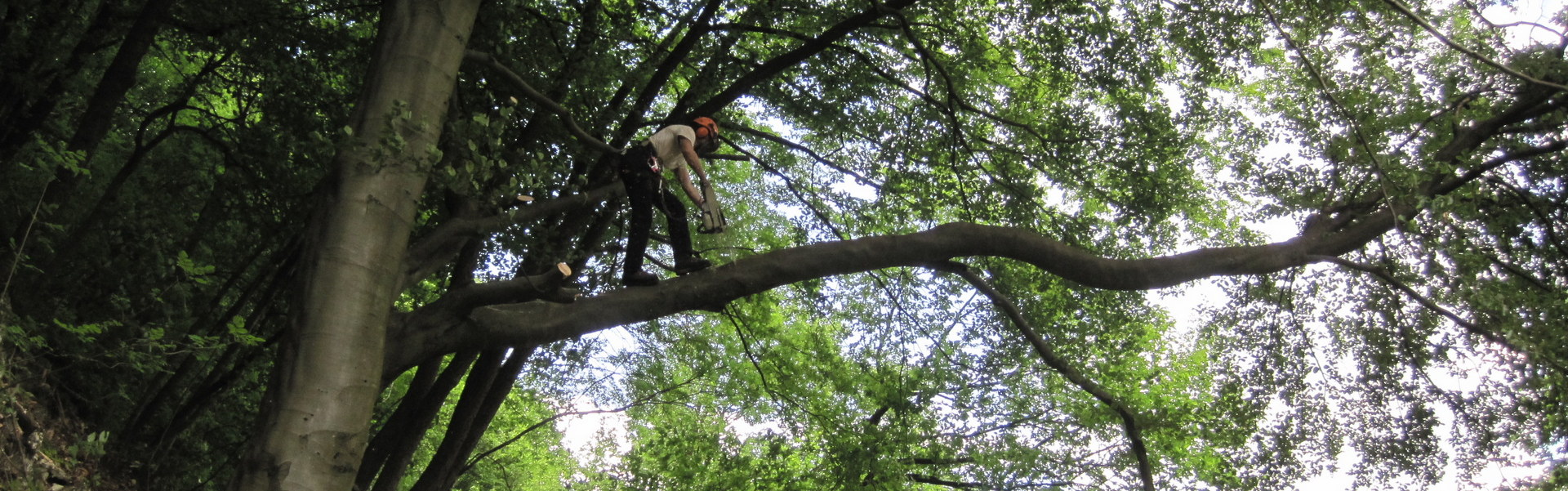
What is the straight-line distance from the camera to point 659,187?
5.88 m

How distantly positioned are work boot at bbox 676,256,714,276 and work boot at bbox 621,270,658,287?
0.65 feet

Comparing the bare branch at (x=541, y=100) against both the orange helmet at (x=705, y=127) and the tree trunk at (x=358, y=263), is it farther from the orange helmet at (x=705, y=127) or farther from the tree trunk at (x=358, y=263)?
the orange helmet at (x=705, y=127)

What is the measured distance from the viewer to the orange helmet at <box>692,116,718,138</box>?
6035 millimetres

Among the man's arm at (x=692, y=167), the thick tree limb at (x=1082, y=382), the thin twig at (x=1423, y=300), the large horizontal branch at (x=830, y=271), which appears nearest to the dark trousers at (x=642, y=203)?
the man's arm at (x=692, y=167)

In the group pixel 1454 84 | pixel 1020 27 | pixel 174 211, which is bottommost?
pixel 174 211

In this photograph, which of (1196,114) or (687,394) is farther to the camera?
(687,394)

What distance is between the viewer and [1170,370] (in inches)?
626

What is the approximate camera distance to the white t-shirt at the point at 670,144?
5828mm

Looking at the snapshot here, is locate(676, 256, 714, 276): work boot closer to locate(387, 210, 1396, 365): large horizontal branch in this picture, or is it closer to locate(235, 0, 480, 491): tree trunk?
locate(387, 210, 1396, 365): large horizontal branch

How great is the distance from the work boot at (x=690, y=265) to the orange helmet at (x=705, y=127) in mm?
756

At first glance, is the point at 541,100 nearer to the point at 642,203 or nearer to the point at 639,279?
the point at 642,203

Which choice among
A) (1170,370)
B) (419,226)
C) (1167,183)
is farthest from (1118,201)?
(1170,370)

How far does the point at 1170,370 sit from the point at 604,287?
1059 cm

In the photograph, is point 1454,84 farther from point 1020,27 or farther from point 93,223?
point 93,223
